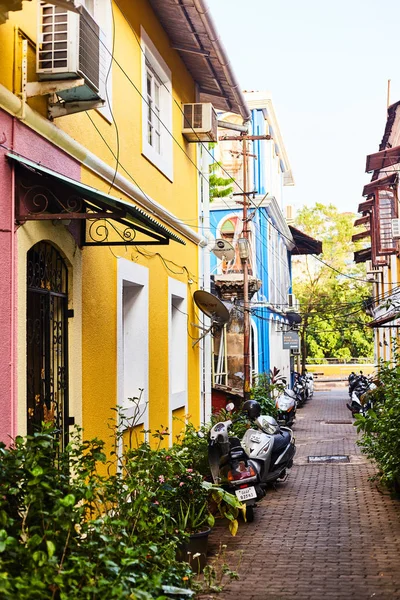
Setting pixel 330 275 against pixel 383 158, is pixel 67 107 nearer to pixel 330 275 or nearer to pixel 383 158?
pixel 383 158

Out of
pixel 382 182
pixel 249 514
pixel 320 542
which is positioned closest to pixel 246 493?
pixel 249 514

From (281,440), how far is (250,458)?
1147 mm

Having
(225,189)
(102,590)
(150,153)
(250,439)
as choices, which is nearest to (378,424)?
(250,439)

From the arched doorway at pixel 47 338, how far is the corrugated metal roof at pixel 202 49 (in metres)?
4.35

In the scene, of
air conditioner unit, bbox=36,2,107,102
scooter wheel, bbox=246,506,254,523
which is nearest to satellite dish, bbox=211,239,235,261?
scooter wheel, bbox=246,506,254,523

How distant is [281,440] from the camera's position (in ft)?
37.2

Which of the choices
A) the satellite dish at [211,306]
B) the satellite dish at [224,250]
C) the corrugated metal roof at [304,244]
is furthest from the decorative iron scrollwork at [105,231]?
the corrugated metal roof at [304,244]

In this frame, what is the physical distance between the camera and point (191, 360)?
12.7 m

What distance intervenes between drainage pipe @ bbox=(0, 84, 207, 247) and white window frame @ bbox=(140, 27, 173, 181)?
1.92ft

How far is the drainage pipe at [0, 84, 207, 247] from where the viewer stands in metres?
5.75

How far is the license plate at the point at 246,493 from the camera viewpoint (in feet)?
29.8

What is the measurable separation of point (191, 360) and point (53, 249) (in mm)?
6126

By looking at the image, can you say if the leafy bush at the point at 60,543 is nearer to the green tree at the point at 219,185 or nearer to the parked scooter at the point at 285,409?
the parked scooter at the point at 285,409

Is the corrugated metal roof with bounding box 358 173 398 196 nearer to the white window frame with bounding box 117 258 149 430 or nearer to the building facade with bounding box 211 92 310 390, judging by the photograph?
the building facade with bounding box 211 92 310 390
